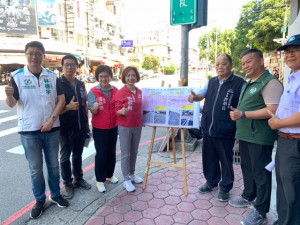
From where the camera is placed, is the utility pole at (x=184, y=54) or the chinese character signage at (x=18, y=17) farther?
the chinese character signage at (x=18, y=17)

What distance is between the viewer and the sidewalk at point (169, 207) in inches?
107

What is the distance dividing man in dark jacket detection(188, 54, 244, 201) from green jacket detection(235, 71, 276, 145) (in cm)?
32

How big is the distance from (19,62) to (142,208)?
74.2 feet

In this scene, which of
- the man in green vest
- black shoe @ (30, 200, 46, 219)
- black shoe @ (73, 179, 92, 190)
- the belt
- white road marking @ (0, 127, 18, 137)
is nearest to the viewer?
the belt

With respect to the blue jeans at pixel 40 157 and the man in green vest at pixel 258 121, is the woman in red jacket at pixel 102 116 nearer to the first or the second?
the blue jeans at pixel 40 157


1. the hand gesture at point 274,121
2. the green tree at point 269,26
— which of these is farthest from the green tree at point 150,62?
the hand gesture at point 274,121

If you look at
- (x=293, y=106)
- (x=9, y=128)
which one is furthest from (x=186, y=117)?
(x=9, y=128)

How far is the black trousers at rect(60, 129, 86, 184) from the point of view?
10.5ft

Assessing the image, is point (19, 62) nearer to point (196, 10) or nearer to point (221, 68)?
point (196, 10)

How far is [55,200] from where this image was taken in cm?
305

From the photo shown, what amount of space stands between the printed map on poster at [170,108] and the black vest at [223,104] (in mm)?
326

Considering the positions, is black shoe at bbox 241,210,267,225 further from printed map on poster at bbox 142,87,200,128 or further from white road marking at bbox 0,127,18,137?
white road marking at bbox 0,127,18,137

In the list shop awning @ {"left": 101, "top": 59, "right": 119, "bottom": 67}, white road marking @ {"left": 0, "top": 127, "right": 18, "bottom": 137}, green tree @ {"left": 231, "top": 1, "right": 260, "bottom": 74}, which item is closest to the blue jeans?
white road marking @ {"left": 0, "top": 127, "right": 18, "bottom": 137}

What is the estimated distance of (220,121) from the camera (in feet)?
9.70
